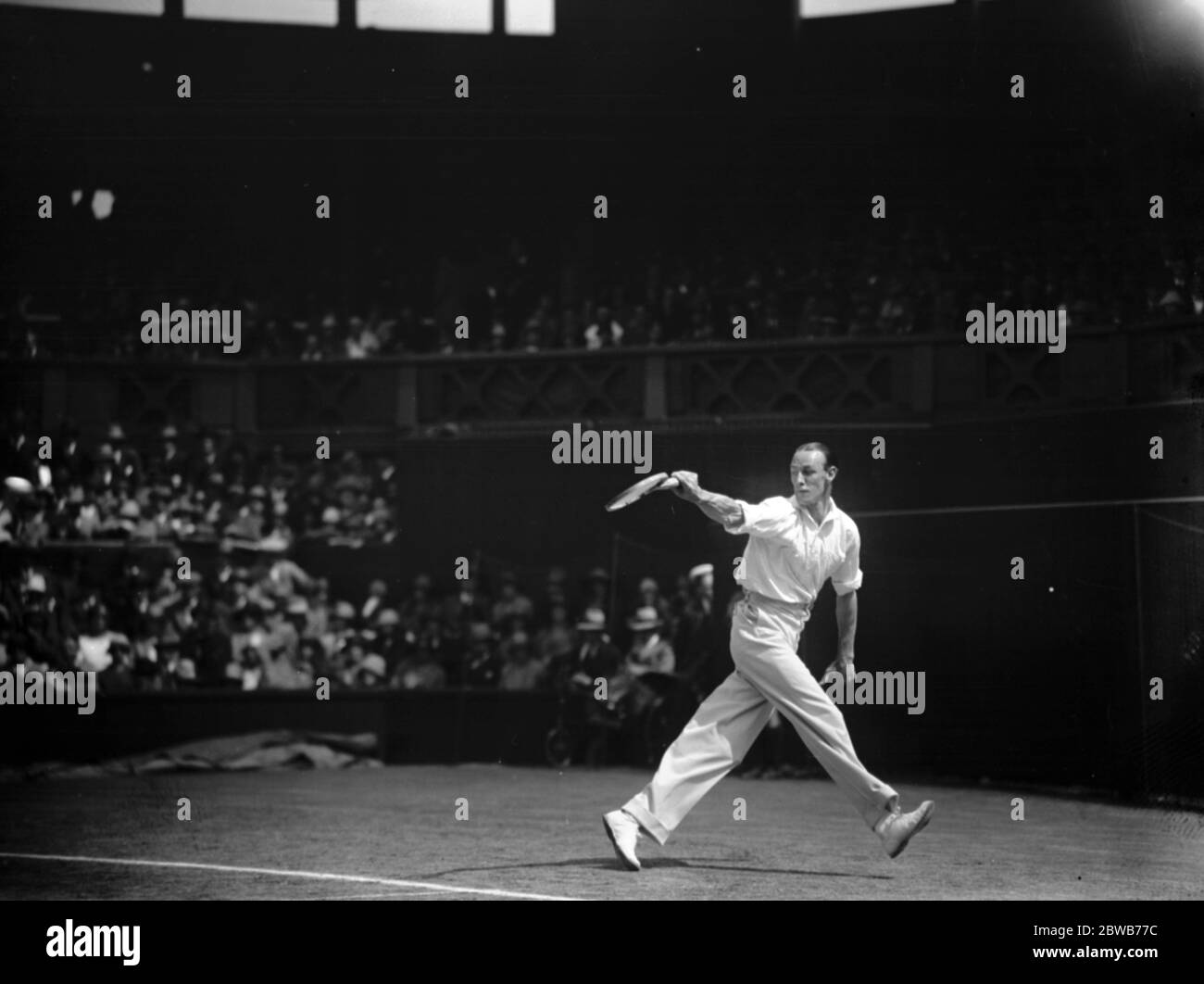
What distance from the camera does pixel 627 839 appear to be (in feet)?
30.0

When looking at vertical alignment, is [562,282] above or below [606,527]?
above

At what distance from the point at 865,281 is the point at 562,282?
12.4 ft

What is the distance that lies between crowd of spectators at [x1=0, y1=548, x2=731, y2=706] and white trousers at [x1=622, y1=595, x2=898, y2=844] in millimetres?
6349

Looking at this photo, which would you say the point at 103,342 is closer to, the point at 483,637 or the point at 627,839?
the point at 483,637

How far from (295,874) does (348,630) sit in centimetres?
854

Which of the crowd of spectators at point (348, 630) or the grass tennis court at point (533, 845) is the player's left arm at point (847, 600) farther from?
the crowd of spectators at point (348, 630)

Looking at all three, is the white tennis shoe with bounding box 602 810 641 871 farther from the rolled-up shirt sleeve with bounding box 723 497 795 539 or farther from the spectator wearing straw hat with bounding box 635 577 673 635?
the spectator wearing straw hat with bounding box 635 577 673 635

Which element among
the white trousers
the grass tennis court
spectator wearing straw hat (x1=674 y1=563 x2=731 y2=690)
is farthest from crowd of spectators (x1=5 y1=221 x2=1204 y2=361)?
the white trousers

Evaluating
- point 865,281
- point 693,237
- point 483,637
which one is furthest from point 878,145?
point 483,637

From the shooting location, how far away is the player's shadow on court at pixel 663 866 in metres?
9.23

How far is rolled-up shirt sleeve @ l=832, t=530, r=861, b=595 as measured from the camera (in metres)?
9.43

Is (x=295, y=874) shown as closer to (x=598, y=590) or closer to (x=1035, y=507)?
(x=1035, y=507)

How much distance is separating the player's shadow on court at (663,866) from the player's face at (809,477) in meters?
1.93

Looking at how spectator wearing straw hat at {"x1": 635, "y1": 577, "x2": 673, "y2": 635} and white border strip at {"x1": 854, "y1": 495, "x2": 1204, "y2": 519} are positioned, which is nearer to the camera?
white border strip at {"x1": 854, "y1": 495, "x2": 1204, "y2": 519}
